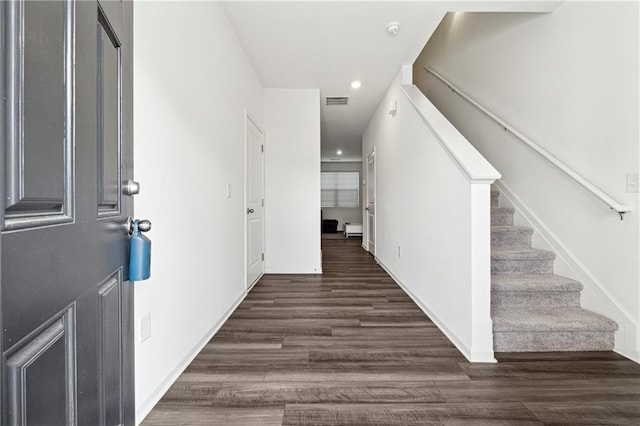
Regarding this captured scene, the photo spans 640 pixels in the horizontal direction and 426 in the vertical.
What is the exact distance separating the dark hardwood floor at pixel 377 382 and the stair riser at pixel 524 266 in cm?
68

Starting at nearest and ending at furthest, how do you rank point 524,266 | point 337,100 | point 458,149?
1. point 458,149
2. point 524,266
3. point 337,100

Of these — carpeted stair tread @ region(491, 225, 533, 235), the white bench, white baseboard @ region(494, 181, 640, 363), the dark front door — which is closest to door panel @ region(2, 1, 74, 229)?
the dark front door

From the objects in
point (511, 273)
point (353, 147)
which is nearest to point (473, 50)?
point (511, 273)

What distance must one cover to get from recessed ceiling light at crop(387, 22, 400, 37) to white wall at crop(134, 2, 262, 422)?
4.58ft

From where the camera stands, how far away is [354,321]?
2443 millimetres

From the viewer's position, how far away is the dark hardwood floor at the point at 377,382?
1.37 metres

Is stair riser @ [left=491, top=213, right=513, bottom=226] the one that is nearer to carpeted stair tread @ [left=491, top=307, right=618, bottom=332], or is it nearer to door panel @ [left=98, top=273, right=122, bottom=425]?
carpeted stair tread @ [left=491, top=307, right=618, bottom=332]

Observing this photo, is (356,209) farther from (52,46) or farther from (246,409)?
(52,46)

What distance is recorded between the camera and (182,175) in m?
1.73

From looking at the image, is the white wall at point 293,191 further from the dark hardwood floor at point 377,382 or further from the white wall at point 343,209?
the white wall at point 343,209

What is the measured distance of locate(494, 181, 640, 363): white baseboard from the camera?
1.84 metres

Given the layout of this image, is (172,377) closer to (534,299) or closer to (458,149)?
(458,149)

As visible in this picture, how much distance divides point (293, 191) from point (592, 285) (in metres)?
3.19

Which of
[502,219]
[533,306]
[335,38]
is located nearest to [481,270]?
[533,306]
